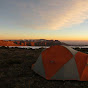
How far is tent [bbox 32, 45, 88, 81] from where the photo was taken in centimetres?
524

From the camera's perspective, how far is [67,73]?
5238 millimetres

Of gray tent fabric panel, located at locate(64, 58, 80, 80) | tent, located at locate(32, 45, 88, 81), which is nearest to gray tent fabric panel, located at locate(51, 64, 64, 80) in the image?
tent, located at locate(32, 45, 88, 81)

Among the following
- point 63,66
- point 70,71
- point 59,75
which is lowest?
point 59,75

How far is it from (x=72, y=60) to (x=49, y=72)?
1.70 metres

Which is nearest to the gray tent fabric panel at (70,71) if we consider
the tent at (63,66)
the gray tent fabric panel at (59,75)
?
the tent at (63,66)

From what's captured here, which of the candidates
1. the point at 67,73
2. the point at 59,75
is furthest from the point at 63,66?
the point at 59,75

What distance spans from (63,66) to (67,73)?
475 mm

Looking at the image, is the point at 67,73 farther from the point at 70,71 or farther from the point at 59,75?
the point at 59,75

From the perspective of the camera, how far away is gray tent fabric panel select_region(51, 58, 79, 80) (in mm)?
5215

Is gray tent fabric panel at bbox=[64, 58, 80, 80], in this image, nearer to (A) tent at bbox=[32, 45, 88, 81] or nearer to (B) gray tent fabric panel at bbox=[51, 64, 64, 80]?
(A) tent at bbox=[32, 45, 88, 81]

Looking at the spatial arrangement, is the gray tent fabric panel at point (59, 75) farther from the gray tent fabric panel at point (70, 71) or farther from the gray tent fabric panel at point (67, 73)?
the gray tent fabric panel at point (70, 71)

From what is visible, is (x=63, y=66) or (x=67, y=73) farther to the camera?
(x=63, y=66)

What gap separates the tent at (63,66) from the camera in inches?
206

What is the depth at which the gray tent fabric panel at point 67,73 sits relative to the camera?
17.1ft
